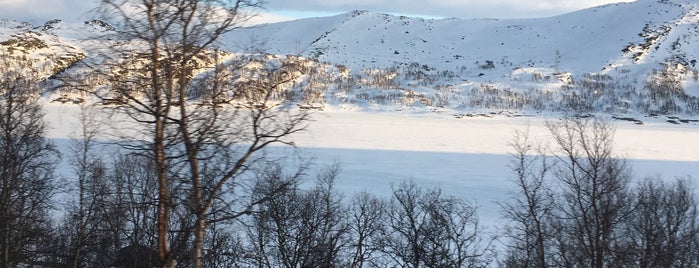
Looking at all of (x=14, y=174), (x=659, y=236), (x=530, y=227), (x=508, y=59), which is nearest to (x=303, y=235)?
(x=530, y=227)

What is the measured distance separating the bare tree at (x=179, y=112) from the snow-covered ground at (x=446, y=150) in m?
14.7

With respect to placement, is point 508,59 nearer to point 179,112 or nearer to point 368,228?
point 368,228

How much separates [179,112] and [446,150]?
122ft

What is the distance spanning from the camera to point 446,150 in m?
40.9

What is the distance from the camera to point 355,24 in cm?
12344

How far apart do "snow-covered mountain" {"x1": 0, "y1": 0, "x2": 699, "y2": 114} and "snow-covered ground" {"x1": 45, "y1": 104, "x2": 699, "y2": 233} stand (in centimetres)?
892

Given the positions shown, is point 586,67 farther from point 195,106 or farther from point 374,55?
point 195,106

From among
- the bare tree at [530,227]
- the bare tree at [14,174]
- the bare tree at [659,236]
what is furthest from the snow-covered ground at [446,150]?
the bare tree at [14,174]

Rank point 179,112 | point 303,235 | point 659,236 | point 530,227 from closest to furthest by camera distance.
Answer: point 179,112 → point 659,236 → point 530,227 → point 303,235

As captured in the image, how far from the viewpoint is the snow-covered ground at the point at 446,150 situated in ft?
98.7

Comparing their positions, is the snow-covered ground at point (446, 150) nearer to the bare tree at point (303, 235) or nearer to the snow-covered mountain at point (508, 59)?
the bare tree at point (303, 235)

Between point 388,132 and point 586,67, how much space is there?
180 ft

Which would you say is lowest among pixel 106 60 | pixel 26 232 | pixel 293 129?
pixel 26 232

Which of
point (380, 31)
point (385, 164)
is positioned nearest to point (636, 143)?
point (385, 164)
